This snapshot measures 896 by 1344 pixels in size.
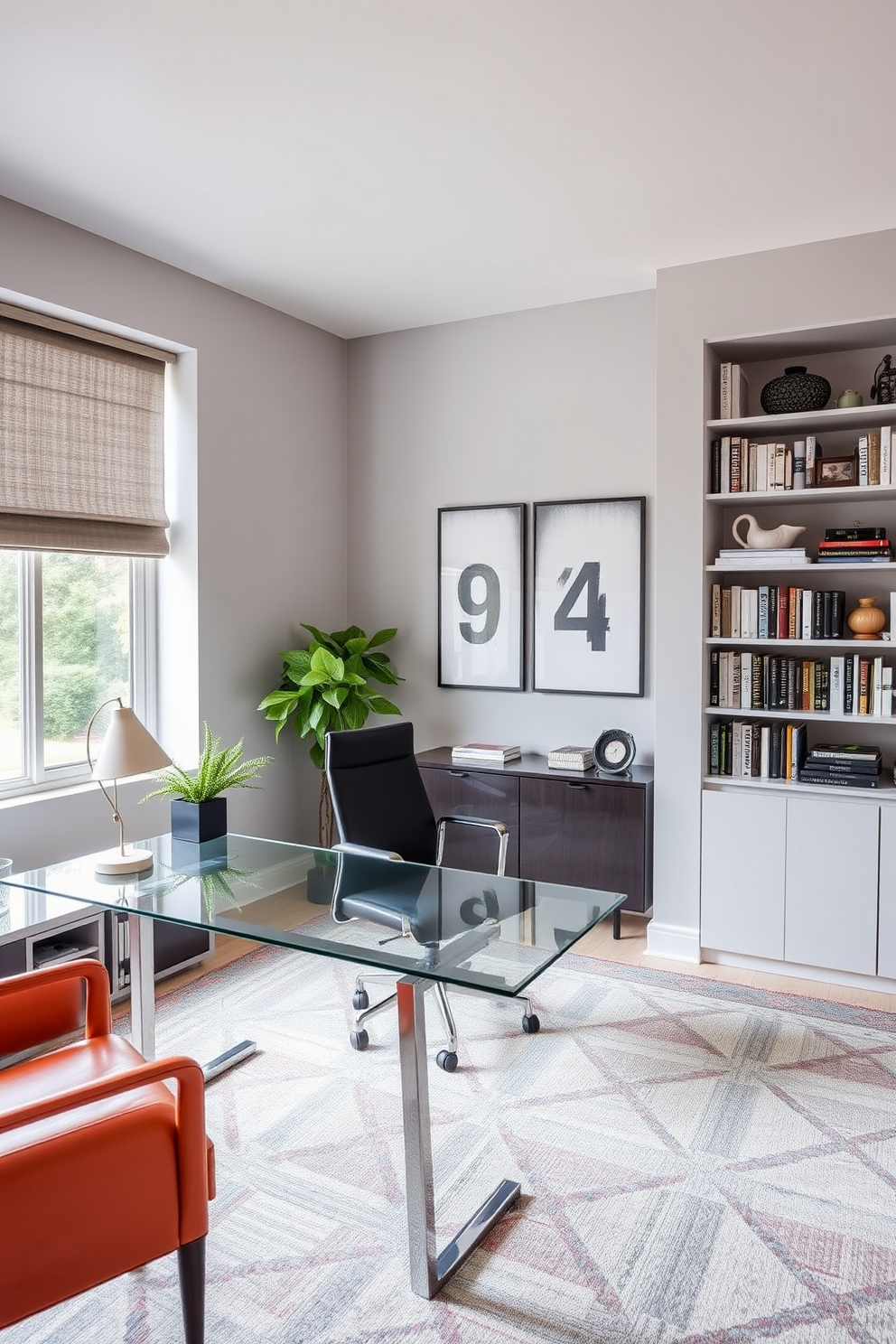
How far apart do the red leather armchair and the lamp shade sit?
2.68ft

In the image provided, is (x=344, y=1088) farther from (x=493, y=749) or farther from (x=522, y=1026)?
(x=493, y=749)

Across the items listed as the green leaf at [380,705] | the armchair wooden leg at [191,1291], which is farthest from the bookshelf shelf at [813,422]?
the armchair wooden leg at [191,1291]

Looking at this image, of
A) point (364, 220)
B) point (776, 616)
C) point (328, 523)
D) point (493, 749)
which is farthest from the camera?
point (328, 523)

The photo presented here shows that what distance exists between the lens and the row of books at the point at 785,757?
3.59 m

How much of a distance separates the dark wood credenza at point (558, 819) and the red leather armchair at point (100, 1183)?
247cm

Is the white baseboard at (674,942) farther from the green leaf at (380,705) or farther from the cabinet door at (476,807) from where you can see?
the green leaf at (380,705)

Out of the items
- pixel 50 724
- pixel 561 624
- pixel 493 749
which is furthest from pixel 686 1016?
pixel 50 724

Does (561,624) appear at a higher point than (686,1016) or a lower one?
higher

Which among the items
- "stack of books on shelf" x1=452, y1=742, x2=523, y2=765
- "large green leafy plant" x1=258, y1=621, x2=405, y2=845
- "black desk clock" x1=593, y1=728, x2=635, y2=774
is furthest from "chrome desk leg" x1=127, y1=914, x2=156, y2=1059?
"black desk clock" x1=593, y1=728, x2=635, y2=774

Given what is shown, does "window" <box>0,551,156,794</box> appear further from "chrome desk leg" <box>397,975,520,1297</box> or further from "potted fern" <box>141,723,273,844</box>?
"chrome desk leg" <box>397,975,520,1297</box>

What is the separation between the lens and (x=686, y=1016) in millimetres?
3311

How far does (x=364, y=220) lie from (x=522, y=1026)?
294 cm

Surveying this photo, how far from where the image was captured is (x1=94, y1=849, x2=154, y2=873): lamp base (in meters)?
2.58

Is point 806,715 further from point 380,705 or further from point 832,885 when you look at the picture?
point 380,705
